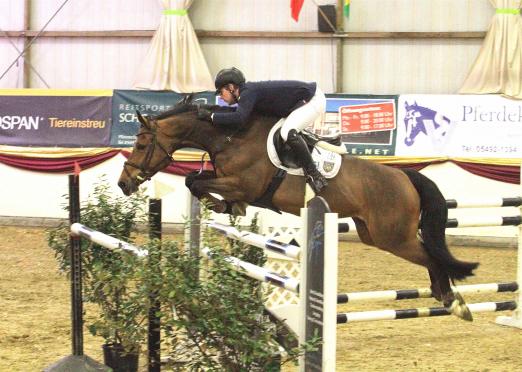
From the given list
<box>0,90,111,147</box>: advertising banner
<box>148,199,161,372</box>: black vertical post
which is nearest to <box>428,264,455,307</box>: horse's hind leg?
<box>148,199,161,372</box>: black vertical post

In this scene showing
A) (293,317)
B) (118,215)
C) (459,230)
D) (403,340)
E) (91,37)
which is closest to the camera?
(293,317)

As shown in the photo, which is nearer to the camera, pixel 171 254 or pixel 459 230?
pixel 171 254

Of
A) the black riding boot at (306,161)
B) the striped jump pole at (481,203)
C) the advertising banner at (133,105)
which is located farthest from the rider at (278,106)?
the advertising banner at (133,105)

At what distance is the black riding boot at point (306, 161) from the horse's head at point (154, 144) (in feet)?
2.16

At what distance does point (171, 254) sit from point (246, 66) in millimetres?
8824

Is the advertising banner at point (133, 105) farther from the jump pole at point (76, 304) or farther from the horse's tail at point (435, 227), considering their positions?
the jump pole at point (76, 304)

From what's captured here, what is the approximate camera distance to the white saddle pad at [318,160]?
5383 millimetres

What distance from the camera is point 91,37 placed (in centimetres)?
1250

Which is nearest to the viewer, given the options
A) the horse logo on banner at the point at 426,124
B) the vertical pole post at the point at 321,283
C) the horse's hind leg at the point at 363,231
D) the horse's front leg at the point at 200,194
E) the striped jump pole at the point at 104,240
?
the vertical pole post at the point at 321,283

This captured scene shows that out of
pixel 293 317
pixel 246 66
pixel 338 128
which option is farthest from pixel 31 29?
pixel 293 317

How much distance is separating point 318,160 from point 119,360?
1.84 metres

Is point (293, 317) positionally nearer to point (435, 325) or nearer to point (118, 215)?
point (118, 215)

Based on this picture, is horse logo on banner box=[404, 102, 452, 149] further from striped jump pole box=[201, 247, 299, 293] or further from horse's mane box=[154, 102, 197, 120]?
striped jump pole box=[201, 247, 299, 293]

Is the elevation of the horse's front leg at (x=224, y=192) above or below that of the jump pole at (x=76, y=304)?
above
